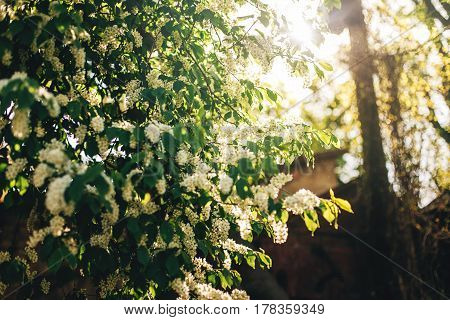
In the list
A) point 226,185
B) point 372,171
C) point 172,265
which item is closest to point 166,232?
point 172,265

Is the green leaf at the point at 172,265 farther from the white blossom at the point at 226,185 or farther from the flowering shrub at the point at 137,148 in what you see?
the white blossom at the point at 226,185

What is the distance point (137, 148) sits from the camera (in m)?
2.28

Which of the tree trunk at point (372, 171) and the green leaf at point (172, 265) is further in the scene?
the tree trunk at point (372, 171)

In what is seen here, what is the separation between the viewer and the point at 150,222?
2.26m

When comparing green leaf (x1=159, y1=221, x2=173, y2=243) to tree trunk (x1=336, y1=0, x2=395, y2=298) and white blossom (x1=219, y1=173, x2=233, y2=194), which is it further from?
tree trunk (x1=336, y1=0, x2=395, y2=298)

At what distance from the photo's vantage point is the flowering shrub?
6.78 feet

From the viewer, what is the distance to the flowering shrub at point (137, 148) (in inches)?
81.4


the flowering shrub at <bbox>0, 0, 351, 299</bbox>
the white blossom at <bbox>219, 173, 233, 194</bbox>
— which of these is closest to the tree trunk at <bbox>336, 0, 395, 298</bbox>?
the flowering shrub at <bbox>0, 0, 351, 299</bbox>

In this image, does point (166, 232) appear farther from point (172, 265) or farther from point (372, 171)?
point (372, 171)

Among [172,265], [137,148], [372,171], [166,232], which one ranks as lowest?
[172,265]

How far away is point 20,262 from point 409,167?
5027 mm

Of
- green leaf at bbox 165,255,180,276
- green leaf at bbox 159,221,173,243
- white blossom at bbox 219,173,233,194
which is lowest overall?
green leaf at bbox 165,255,180,276

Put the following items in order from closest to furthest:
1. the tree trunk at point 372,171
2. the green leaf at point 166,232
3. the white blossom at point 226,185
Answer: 1. the white blossom at point 226,185
2. the green leaf at point 166,232
3. the tree trunk at point 372,171

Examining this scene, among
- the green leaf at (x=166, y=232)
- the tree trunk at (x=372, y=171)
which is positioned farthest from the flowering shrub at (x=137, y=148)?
the tree trunk at (x=372, y=171)
